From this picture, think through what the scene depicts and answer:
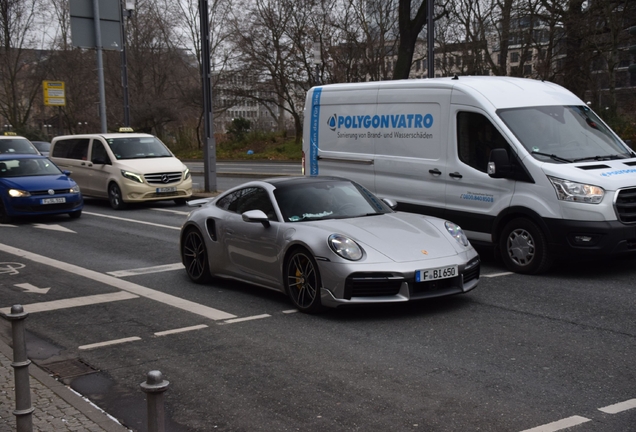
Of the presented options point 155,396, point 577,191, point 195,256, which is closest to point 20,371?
point 155,396

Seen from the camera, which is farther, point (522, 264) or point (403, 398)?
point (522, 264)

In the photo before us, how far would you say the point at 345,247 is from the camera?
7.50 metres

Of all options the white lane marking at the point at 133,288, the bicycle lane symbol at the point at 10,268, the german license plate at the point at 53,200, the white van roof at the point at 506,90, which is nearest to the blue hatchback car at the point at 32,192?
the german license plate at the point at 53,200

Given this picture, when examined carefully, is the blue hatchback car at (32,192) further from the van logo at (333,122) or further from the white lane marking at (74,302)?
the white lane marking at (74,302)

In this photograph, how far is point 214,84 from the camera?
167 ft

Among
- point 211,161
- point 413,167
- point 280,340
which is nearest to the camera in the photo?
point 280,340

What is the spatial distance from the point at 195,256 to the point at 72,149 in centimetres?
1289

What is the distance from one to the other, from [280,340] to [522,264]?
158 inches

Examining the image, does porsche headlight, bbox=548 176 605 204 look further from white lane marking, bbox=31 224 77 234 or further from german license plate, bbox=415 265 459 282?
white lane marking, bbox=31 224 77 234

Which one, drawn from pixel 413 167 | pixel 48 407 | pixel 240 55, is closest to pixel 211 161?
pixel 413 167

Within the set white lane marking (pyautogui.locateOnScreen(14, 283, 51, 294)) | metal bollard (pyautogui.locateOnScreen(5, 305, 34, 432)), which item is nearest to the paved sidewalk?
metal bollard (pyautogui.locateOnScreen(5, 305, 34, 432))

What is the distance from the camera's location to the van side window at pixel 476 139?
33.0ft

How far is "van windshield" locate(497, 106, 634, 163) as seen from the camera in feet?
31.9

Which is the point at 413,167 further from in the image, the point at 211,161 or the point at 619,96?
the point at 619,96
